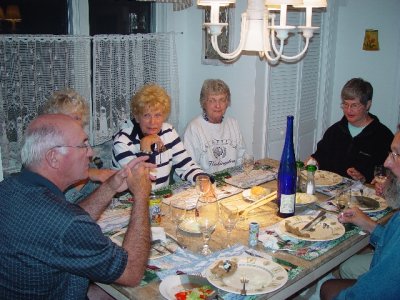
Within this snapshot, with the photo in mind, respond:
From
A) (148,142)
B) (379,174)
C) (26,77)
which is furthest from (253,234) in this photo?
(26,77)

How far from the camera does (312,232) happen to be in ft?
6.14

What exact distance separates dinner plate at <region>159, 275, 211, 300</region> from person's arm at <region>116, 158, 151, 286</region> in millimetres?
88

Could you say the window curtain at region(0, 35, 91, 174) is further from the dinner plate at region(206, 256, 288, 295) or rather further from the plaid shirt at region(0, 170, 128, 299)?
the dinner plate at region(206, 256, 288, 295)

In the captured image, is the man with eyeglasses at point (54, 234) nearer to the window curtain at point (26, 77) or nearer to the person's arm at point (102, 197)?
the person's arm at point (102, 197)

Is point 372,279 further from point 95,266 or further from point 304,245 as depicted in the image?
point 95,266

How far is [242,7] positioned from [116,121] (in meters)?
1.36

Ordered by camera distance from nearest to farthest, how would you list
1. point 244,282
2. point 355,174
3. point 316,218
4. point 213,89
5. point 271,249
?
point 244,282
point 271,249
point 316,218
point 355,174
point 213,89

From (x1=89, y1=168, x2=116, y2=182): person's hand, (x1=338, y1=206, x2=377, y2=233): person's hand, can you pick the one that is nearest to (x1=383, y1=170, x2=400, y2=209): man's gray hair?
(x1=338, y1=206, x2=377, y2=233): person's hand

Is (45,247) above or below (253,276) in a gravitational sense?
above

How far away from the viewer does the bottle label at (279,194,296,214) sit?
6.64 ft

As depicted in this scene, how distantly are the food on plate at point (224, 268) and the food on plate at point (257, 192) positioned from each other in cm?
66

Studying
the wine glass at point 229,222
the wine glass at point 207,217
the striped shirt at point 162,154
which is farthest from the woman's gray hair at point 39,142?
the striped shirt at point 162,154

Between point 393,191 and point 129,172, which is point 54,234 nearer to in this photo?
point 129,172

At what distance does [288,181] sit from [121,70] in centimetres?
183
